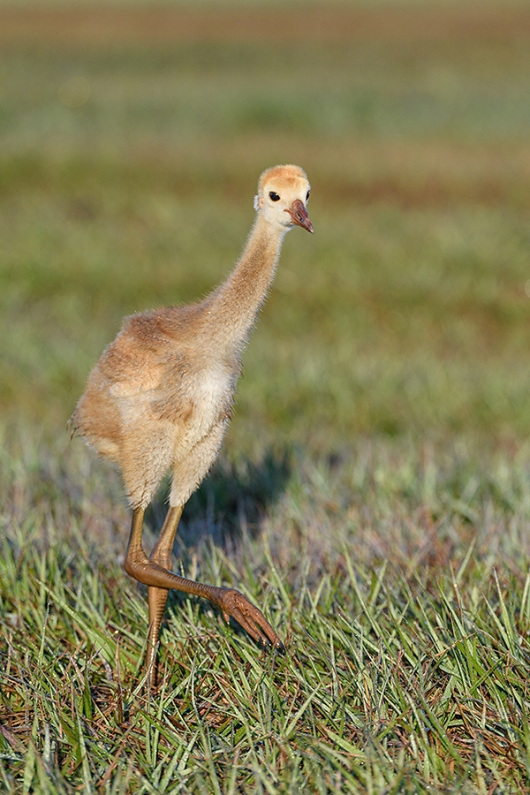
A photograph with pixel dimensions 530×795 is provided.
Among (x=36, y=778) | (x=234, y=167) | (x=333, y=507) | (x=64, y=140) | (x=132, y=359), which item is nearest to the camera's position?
(x=36, y=778)

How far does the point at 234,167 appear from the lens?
579 inches

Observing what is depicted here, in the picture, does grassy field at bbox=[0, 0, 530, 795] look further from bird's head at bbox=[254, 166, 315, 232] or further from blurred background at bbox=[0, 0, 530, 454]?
bird's head at bbox=[254, 166, 315, 232]

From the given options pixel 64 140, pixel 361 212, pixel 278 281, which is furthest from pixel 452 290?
pixel 64 140

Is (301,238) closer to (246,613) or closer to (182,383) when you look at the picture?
(182,383)

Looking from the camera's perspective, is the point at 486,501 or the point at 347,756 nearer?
the point at 347,756

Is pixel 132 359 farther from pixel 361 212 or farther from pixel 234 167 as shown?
pixel 234 167

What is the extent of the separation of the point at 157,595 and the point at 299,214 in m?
1.22

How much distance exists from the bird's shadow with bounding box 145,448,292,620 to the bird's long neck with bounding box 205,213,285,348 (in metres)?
1.09

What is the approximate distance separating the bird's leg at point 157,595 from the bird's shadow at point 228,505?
0.58 meters

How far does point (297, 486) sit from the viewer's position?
4418 millimetres

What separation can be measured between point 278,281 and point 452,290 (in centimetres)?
179

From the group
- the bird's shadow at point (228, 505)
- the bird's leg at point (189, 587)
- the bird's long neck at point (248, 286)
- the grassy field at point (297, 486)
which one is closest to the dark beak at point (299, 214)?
the bird's long neck at point (248, 286)

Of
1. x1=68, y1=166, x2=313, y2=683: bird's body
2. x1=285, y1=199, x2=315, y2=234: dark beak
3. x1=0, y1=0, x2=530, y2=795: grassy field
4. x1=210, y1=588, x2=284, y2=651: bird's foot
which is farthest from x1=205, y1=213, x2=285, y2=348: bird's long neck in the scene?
x1=0, y1=0, x2=530, y2=795: grassy field

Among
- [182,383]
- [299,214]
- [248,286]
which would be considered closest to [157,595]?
[182,383]
